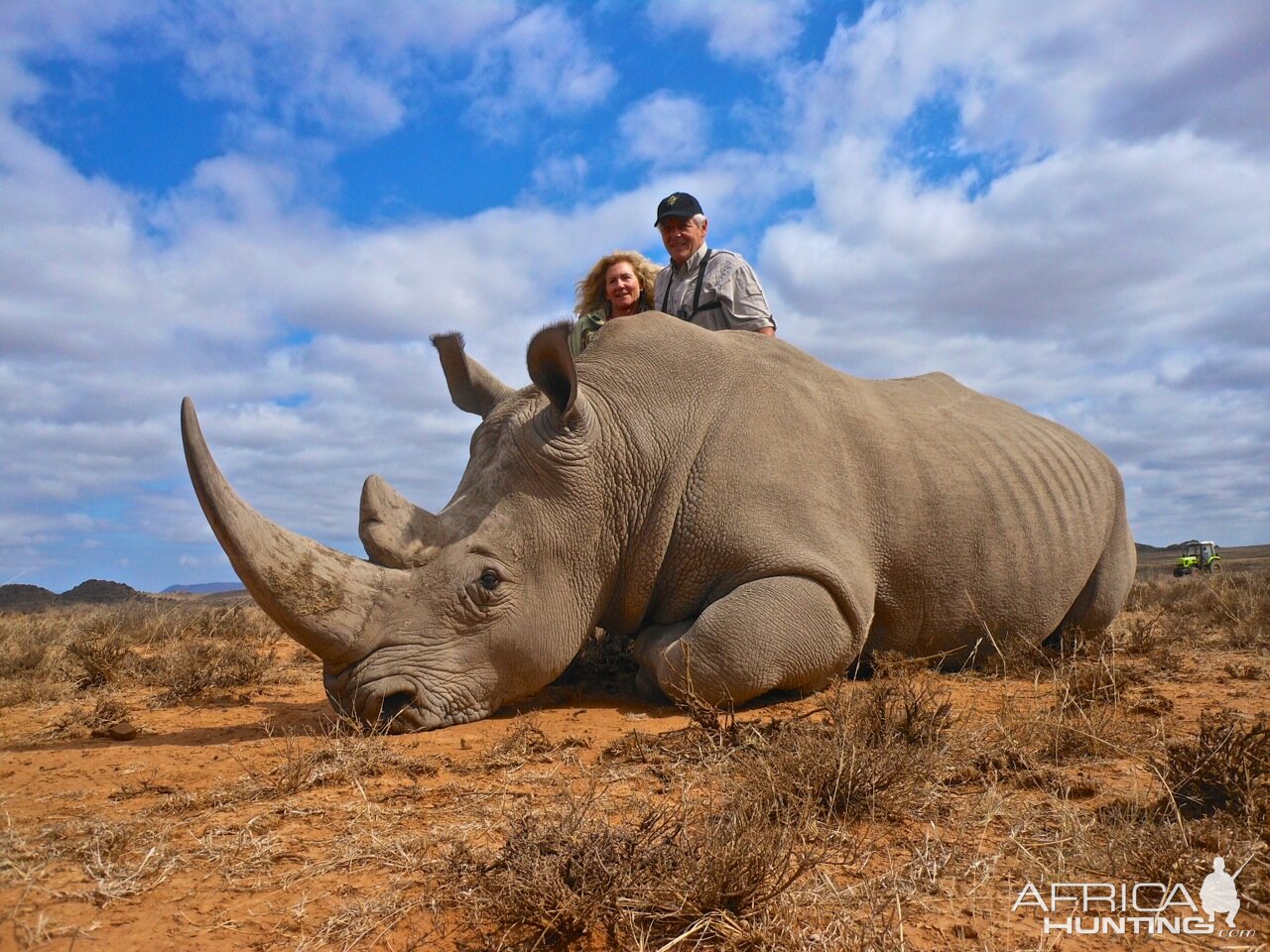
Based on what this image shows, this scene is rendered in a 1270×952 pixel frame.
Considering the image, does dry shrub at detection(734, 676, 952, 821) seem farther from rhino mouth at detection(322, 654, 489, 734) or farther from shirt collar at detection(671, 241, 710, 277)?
shirt collar at detection(671, 241, 710, 277)

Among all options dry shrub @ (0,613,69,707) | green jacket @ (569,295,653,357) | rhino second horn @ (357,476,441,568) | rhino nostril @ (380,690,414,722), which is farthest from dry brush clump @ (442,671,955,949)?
green jacket @ (569,295,653,357)

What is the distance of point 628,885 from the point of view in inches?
85.2

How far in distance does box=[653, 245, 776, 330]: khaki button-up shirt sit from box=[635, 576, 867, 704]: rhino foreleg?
9.10 feet

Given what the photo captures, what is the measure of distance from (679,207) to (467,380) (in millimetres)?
2484

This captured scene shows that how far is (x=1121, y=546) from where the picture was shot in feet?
22.4

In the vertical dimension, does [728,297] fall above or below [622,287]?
below

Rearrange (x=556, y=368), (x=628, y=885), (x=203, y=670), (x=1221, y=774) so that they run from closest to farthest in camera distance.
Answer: (x=628, y=885), (x=1221, y=774), (x=556, y=368), (x=203, y=670)

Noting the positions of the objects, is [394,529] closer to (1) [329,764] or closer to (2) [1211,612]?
(1) [329,764]

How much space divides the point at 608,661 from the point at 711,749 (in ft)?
7.71

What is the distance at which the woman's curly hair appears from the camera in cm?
794

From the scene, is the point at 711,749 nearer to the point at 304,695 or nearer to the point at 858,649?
the point at 858,649

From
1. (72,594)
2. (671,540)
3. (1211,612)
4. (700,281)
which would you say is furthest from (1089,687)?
(72,594)

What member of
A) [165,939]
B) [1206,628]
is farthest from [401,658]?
[1206,628]

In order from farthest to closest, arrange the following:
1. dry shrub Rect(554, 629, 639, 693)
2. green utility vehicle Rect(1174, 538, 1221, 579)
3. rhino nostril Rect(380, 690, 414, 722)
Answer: green utility vehicle Rect(1174, 538, 1221, 579) < dry shrub Rect(554, 629, 639, 693) < rhino nostril Rect(380, 690, 414, 722)
